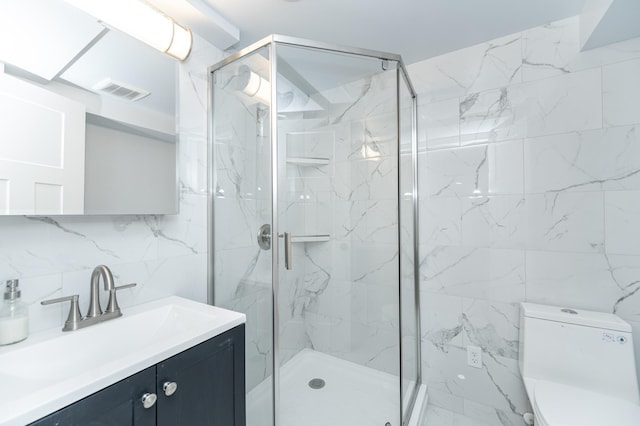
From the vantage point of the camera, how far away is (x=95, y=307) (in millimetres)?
969

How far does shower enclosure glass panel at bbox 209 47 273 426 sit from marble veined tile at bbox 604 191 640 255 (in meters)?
1.63

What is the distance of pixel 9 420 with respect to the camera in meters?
0.50

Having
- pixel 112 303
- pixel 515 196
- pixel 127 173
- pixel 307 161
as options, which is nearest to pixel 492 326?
pixel 515 196

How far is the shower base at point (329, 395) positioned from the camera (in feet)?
4.14

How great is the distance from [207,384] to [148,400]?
0.20 m

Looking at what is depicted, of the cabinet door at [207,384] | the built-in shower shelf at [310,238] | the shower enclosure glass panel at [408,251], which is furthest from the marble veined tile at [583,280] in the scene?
the cabinet door at [207,384]

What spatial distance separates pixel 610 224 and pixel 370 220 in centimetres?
115

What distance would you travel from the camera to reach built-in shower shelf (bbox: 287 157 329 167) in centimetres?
149

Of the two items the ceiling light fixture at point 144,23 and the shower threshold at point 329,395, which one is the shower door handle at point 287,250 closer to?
the shower threshold at point 329,395

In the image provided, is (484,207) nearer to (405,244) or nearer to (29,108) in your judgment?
(405,244)

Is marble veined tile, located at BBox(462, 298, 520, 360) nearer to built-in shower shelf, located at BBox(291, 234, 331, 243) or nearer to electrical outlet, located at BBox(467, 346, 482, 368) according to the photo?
electrical outlet, located at BBox(467, 346, 482, 368)

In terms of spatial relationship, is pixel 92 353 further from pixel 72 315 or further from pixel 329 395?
pixel 329 395

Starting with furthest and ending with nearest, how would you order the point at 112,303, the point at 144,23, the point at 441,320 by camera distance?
→ the point at 441,320 < the point at 144,23 < the point at 112,303

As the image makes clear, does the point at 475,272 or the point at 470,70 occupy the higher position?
the point at 470,70
